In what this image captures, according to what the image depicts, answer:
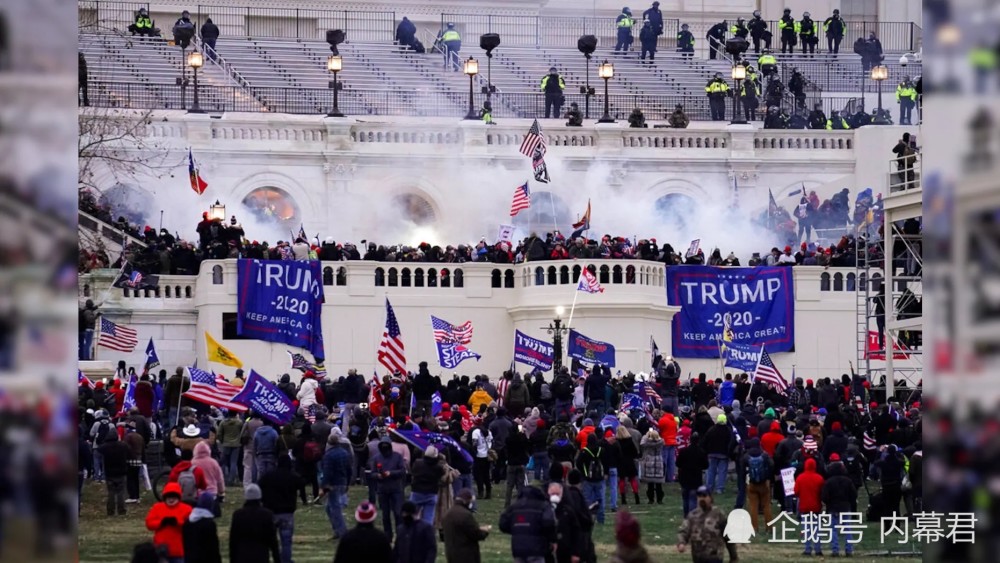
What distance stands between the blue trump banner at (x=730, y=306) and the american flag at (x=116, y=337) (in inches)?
492

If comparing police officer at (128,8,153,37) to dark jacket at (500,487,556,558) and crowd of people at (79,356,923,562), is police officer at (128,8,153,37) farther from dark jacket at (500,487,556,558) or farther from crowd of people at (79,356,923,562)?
dark jacket at (500,487,556,558)

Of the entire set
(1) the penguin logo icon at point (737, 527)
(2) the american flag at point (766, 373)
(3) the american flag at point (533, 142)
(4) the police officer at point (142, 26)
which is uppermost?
(4) the police officer at point (142, 26)

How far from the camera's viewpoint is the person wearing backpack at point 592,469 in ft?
72.7

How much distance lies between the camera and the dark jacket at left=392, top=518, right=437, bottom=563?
15.0 m

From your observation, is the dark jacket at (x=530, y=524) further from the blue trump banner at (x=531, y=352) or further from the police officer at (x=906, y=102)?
the police officer at (x=906, y=102)

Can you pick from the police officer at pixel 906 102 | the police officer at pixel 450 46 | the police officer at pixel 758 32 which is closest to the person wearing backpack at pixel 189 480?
the police officer at pixel 906 102

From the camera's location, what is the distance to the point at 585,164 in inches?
2206

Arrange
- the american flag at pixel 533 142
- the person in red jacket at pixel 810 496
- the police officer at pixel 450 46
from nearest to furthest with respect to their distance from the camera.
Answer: the person in red jacket at pixel 810 496 < the american flag at pixel 533 142 < the police officer at pixel 450 46

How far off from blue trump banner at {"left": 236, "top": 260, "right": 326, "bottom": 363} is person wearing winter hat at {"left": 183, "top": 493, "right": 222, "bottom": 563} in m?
28.5

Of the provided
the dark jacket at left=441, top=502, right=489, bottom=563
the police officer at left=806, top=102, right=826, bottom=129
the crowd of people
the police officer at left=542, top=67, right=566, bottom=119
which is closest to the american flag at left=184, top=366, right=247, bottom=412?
the crowd of people

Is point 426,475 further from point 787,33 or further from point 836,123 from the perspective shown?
point 787,33

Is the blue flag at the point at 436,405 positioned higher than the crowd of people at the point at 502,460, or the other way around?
the blue flag at the point at 436,405

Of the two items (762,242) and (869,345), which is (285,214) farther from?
(869,345)

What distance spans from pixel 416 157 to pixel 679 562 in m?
37.3
